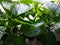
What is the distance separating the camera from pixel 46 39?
0.63 m

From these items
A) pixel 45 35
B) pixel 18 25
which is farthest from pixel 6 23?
pixel 45 35

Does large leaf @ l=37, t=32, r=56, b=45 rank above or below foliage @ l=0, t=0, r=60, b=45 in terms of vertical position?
below

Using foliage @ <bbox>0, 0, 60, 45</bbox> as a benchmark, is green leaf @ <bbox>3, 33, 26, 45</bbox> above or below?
below

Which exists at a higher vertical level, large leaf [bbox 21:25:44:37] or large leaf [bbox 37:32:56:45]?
large leaf [bbox 21:25:44:37]

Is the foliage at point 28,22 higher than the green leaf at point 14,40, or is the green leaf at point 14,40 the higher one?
the foliage at point 28,22

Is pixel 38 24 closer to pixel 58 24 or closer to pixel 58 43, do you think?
pixel 58 24

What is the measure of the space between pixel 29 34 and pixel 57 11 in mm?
142

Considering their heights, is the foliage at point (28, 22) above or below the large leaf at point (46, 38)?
above

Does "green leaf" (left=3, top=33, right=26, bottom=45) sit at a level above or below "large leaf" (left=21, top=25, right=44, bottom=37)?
below

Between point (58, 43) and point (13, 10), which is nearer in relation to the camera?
point (13, 10)

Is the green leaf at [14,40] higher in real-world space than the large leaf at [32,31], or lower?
lower

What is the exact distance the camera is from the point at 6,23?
2.09 ft

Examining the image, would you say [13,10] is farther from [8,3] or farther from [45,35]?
[45,35]

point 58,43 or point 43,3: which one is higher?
point 43,3
